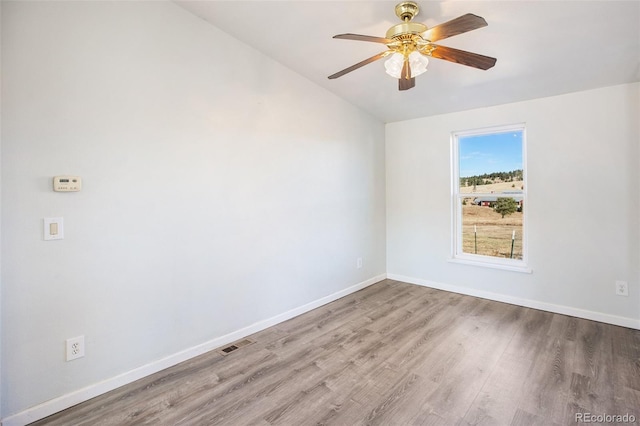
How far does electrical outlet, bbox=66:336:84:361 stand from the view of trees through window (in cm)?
394

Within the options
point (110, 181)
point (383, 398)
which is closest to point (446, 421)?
point (383, 398)

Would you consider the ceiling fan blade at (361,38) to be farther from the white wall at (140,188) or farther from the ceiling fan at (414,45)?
the white wall at (140,188)

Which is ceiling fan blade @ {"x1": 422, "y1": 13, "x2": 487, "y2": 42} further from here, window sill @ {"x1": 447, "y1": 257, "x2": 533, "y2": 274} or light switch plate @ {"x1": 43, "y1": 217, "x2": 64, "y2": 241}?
window sill @ {"x1": 447, "y1": 257, "x2": 533, "y2": 274}

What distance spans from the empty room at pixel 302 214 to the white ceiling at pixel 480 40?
0.07ft

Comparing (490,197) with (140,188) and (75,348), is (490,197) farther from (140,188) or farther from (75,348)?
(75,348)

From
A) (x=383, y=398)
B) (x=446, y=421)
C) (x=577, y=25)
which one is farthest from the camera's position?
(x=577, y=25)

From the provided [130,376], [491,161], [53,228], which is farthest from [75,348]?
[491,161]

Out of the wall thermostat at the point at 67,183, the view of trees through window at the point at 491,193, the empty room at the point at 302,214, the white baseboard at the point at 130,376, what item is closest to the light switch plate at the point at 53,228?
the empty room at the point at 302,214

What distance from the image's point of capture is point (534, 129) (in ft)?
10.9

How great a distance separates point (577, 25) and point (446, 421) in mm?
2709

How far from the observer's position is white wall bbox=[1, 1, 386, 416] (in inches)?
67.4

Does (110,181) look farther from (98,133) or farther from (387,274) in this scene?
(387,274)

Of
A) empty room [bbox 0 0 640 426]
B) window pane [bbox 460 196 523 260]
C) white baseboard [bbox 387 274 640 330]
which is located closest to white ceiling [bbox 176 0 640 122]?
empty room [bbox 0 0 640 426]

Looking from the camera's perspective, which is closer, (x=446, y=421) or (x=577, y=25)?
(x=446, y=421)
